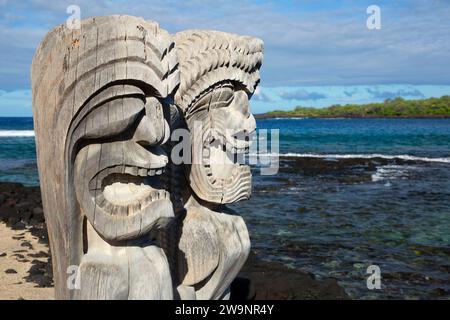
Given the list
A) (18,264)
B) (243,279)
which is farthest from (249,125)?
(18,264)

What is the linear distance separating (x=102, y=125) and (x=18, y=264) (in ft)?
17.4

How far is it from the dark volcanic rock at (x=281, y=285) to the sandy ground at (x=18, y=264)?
7.18ft

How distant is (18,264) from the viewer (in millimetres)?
7234

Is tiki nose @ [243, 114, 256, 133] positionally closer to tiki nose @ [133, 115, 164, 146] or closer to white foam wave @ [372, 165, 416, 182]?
tiki nose @ [133, 115, 164, 146]

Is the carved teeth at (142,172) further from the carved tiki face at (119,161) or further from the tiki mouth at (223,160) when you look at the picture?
the tiki mouth at (223,160)

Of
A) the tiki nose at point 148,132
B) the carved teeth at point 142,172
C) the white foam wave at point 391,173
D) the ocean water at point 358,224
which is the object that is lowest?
the ocean water at point 358,224

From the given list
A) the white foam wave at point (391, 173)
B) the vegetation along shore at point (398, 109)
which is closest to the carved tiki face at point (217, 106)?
the white foam wave at point (391, 173)

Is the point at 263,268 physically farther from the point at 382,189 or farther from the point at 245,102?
the point at 382,189

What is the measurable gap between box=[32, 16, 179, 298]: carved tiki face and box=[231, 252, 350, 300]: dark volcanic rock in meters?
3.17

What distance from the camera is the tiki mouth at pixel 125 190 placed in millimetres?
2752

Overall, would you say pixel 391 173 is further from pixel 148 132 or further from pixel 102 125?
pixel 102 125

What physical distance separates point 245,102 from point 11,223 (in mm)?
7571

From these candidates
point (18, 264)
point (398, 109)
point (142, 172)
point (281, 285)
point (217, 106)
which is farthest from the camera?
point (398, 109)

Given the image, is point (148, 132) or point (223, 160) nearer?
point (148, 132)
